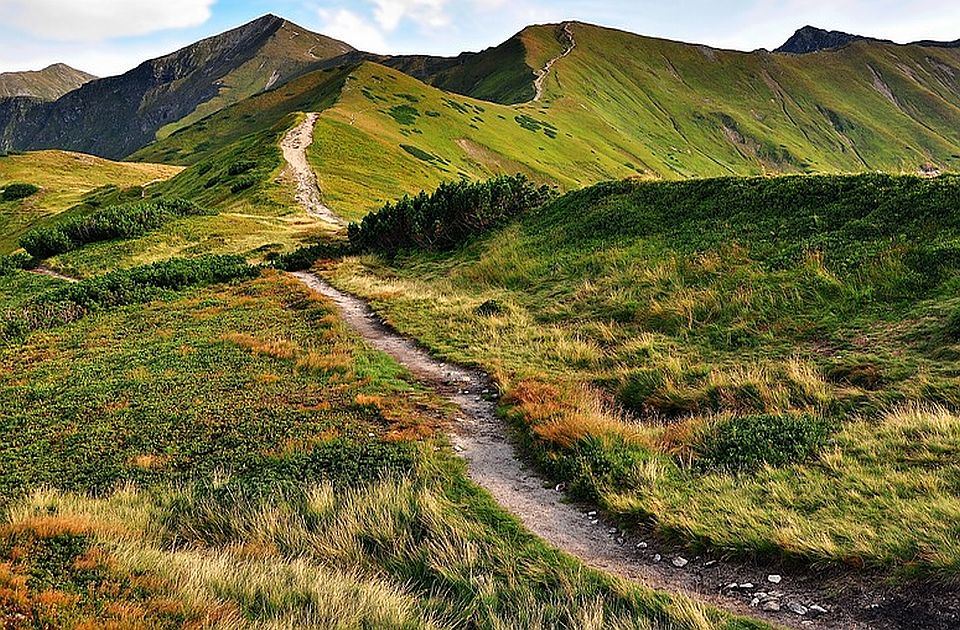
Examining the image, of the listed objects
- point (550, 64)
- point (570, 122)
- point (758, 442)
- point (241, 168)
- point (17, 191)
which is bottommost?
point (758, 442)

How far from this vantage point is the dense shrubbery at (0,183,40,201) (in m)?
76.1

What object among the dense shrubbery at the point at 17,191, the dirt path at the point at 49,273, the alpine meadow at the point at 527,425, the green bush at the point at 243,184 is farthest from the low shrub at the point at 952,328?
the dense shrubbery at the point at 17,191

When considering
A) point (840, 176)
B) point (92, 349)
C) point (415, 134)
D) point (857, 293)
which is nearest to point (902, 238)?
point (857, 293)

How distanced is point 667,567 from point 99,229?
144ft

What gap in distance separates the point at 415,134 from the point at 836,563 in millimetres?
89866

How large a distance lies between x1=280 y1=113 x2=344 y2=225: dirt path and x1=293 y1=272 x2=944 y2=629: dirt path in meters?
40.0

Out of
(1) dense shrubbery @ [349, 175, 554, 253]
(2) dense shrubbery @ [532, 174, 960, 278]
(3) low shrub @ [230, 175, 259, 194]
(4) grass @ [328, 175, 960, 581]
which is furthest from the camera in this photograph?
(3) low shrub @ [230, 175, 259, 194]

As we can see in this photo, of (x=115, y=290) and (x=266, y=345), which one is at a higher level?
(x=266, y=345)

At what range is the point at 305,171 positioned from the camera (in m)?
60.8

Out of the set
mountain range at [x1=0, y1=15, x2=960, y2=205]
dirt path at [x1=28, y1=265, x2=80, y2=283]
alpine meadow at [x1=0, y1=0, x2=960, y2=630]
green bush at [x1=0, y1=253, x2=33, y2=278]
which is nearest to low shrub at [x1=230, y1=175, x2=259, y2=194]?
mountain range at [x1=0, y1=15, x2=960, y2=205]

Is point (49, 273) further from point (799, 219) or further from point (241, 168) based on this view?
point (799, 219)

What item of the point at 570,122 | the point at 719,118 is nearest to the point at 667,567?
the point at 570,122

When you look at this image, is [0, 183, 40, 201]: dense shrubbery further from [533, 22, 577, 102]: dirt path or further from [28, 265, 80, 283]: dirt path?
[533, 22, 577, 102]: dirt path

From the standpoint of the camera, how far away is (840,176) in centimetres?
1816
